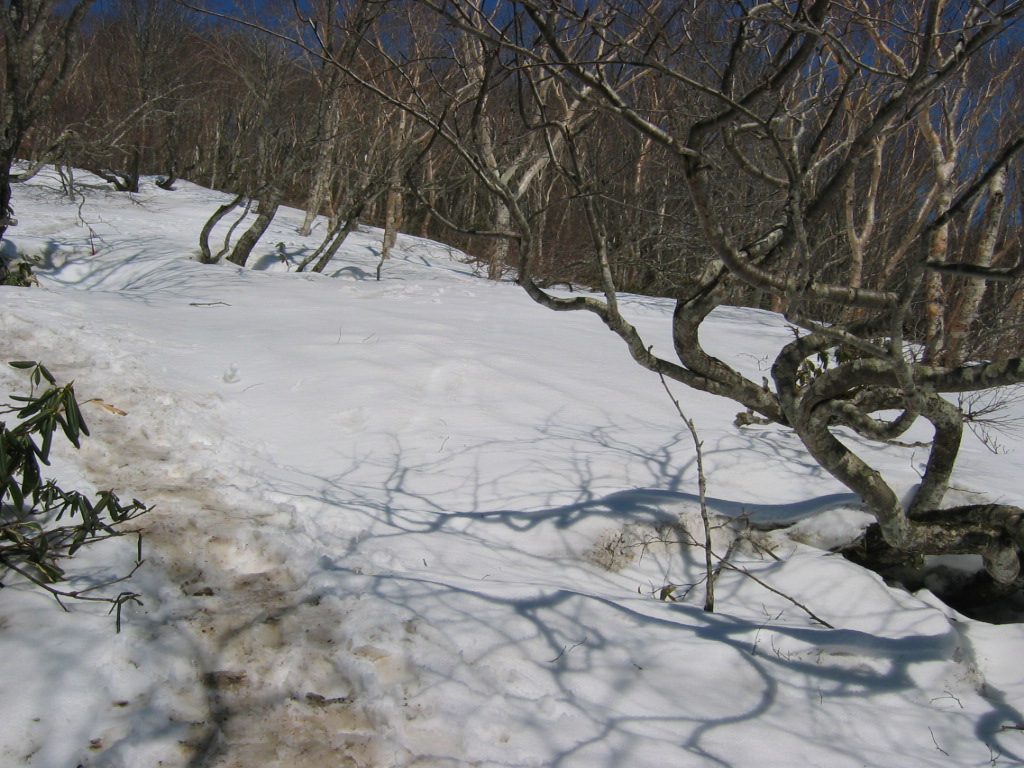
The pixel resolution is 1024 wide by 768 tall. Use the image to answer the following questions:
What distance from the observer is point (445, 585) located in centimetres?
248

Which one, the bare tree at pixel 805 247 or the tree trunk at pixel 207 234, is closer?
the bare tree at pixel 805 247

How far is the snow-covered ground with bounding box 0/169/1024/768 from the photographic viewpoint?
1795mm

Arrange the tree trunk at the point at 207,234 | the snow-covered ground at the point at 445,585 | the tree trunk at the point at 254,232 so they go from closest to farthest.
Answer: the snow-covered ground at the point at 445,585 < the tree trunk at the point at 207,234 < the tree trunk at the point at 254,232

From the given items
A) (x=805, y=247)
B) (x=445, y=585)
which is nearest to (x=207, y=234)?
(x=445, y=585)

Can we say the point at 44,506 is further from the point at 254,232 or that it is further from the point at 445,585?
the point at 254,232

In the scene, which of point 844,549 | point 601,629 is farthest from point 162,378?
point 844,549

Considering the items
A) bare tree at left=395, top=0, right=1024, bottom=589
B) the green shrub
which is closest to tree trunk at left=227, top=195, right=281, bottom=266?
bare tree at left=395, top=0, right=1024, bottom=589

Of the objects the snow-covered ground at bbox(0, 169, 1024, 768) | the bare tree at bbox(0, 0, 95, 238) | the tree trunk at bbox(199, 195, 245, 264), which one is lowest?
the snow-covered ground at bbox(0, 169, 1024, 768)

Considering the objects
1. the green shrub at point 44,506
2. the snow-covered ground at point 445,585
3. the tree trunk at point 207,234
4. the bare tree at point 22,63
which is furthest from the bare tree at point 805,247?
the tree trunk at point 207,234

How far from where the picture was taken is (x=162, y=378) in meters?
3.88

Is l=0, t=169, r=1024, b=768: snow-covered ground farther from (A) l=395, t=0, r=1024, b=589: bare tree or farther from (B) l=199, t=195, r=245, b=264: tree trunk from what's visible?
(B) l=199, t=195, r=245, b=264: tree trunk

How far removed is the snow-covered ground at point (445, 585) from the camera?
1795 mm

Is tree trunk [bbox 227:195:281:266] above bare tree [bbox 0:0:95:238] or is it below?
below

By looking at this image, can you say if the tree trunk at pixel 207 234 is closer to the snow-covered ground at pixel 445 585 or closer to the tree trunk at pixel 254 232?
the tree trunk at pixel 254 232
